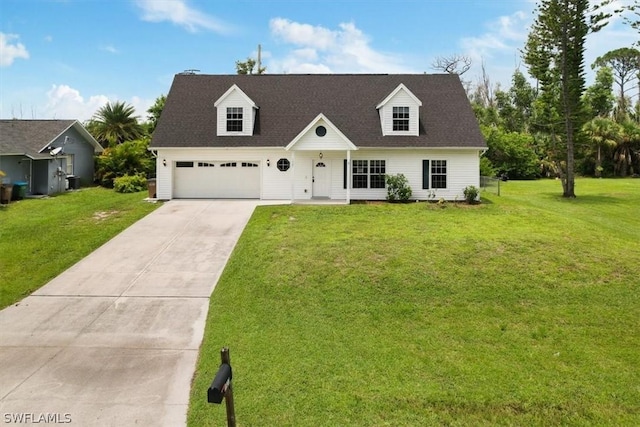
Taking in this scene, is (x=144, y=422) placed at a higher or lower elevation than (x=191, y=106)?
lower

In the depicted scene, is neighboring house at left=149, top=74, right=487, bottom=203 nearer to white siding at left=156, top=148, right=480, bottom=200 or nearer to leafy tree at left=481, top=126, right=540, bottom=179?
white siding at left=156, top=148, right=480, bottom=200

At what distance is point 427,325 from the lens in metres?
8.79

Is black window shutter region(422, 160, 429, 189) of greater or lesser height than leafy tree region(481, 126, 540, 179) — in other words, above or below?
below

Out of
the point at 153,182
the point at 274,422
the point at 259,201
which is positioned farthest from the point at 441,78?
the point at 274,422

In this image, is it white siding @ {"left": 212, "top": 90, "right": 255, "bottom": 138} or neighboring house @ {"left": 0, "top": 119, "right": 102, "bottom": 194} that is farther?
neighboring house @ {"left": 0, "top": 119, "right": 102, "bottom": 194}

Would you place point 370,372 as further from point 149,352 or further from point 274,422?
point 149,352

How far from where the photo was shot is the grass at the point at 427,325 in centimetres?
613

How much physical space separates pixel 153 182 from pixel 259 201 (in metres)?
5.46

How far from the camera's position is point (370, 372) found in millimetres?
6977

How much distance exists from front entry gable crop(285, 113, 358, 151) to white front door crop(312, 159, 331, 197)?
1635 mm

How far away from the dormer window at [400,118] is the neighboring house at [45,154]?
18670 millimetres

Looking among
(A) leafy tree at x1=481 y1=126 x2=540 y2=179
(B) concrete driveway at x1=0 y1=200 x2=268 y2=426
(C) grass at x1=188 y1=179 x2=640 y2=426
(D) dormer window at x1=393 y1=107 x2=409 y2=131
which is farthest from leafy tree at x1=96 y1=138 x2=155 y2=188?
(A) leafy tree at x1=481 y1=126 x2=540 y2=179

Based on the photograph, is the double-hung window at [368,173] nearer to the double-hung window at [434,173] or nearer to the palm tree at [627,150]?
the double-hung window at [434,173]

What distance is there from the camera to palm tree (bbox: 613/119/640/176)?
4172 cm
